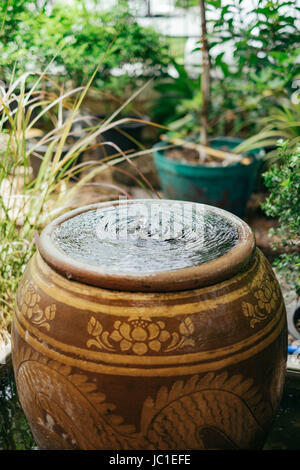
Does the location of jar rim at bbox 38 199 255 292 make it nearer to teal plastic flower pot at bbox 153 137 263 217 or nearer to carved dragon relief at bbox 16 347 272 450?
carved dragon relief at bbox 16 347 272 450

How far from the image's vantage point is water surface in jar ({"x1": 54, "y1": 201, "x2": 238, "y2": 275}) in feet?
4.18

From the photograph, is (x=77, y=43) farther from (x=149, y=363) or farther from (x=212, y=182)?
(x=149, y=363)

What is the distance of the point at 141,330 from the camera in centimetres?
115

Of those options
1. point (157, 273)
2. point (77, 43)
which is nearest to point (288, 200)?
point (157, 273)

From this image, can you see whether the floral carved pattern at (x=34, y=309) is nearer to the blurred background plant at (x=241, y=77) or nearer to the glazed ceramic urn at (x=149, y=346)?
the glazed ceramic urn at (x=149, y=346)

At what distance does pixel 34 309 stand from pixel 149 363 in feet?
1.15

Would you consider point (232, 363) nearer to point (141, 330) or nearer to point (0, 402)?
point (141, 330)

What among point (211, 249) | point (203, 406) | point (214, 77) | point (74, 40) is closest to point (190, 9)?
point (214, 77)

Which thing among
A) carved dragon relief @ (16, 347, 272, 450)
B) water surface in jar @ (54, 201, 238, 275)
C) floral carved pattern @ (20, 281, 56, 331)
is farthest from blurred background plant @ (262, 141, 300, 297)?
floral carved pattern @ (20, 281, 56, 331)

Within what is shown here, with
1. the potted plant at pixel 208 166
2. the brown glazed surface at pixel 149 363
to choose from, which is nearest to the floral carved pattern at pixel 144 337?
the brown glazed surface at pixel 149 363

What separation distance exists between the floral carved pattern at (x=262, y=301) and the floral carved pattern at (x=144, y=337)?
0.17 metres

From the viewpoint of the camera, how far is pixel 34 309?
129 cm

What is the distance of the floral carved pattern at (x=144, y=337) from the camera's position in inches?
45.3

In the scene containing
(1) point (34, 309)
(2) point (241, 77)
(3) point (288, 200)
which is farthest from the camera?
(2) point (241, 77)
